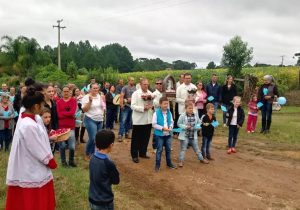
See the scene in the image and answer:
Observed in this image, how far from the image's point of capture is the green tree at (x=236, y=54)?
1046 inches

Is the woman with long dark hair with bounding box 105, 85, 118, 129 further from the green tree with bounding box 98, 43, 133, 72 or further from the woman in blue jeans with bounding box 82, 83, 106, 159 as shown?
the green tree with bounding box 98, 43, 133, 72

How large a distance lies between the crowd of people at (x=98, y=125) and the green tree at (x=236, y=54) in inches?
511

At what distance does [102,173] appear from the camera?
439 centimetres

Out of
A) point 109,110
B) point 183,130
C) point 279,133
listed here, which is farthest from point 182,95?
point 279,133

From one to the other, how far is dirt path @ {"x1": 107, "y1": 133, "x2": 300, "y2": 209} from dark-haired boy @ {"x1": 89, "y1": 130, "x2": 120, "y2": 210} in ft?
6.55

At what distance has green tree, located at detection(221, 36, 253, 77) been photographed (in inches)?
1046

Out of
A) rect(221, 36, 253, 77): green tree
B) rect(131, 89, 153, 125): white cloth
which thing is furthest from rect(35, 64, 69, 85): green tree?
rect(131, 89, 153, 125): white cloth

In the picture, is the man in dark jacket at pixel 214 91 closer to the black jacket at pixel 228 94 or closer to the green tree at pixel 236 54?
the black jacket at pixel 228 94

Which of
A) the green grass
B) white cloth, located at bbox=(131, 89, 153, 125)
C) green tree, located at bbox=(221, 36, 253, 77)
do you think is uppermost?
green tree, located at bbox=(221, 36, 253, 77)

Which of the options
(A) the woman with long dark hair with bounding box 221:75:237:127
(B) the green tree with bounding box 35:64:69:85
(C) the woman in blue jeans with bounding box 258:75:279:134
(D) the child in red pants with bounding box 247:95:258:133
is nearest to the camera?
(C) the woman in blue jeans with bounding box 258:75:279:134

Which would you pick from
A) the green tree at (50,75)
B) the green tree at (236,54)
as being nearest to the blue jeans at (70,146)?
the green tree at (236,54)

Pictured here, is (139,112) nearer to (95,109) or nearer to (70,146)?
(95,109)

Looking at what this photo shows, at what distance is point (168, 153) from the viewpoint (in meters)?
8.74

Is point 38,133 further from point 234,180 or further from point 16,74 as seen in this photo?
point 16,74
